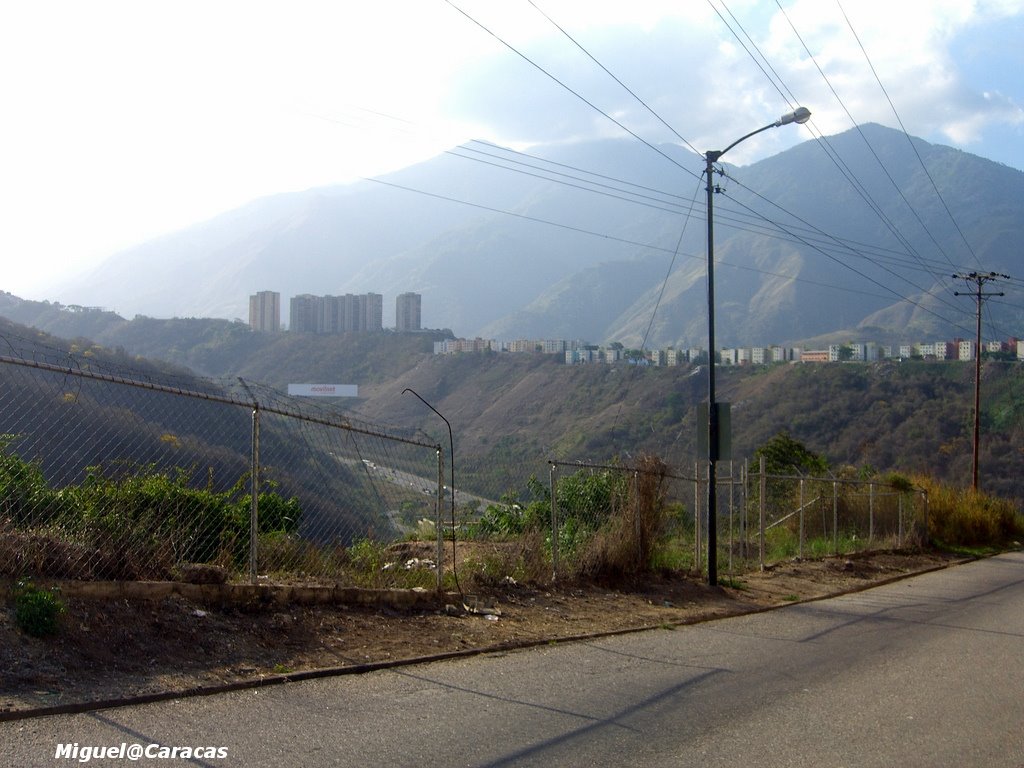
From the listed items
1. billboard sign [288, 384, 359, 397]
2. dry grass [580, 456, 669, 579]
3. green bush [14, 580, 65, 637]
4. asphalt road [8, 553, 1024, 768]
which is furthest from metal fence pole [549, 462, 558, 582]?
billboard sign [288, 384, 359, 397]

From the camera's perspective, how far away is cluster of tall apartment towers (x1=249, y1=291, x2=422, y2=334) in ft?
147

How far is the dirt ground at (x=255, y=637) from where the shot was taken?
5.88 metres

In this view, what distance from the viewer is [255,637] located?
730 centimetres

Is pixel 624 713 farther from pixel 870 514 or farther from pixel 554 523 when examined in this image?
pixel 870 514

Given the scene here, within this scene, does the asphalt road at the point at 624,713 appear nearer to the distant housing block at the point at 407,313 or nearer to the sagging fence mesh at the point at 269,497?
the sagging fence mesh at the point at 269,497

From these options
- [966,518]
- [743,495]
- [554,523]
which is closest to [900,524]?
[966,518]

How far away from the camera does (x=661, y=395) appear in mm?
46062

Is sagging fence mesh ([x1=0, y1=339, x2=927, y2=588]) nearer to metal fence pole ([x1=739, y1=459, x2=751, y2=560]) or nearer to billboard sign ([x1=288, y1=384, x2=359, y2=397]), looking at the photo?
metal fence pole ([x1=739, y1=459, x2=751, y2=560])

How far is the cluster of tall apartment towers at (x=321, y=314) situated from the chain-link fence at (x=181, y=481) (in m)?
33.7

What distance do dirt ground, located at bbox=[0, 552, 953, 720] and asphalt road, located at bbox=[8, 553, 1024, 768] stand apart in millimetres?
316

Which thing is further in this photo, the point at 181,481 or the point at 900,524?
the point at 900,524

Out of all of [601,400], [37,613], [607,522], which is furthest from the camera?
[601,400]

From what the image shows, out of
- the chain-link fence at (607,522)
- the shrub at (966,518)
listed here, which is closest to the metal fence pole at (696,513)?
the chain-link fence at (607,522)

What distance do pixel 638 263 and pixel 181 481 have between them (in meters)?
137
